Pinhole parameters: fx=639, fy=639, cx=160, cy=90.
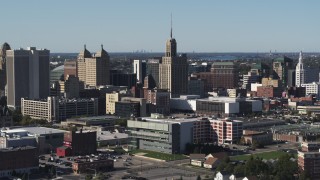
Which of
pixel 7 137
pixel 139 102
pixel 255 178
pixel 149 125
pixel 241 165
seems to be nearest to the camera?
pixel 255 178

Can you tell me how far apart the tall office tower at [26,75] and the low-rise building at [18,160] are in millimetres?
25090

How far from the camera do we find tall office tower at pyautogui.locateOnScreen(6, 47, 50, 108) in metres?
52.5

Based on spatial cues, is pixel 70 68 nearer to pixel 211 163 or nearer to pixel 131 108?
pixel 131 108

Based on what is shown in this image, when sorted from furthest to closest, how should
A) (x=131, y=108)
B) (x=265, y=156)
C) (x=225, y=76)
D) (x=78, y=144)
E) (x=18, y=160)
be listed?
(x=225, y=76) < (x=131, y=108) < (x=78, y=144) < (x=265, y=156) < (x=18, y=160)

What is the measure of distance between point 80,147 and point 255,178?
1160 cm

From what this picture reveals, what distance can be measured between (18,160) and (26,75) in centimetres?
2609

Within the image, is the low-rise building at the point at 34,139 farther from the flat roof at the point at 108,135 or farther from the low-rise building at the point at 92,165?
the low-rise building at the point at 92,165

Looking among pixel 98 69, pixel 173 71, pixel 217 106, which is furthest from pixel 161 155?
pixel 98 69

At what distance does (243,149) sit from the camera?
1344 inches

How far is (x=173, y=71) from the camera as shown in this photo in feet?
191

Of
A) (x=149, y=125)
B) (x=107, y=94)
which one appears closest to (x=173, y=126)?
(x=149, y=125)

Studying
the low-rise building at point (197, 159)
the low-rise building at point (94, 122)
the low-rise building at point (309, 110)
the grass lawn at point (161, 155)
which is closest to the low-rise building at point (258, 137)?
the grass lawn at point (161, 155)

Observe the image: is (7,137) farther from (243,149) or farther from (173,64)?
(173,64)

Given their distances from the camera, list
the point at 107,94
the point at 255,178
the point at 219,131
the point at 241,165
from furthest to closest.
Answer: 1. the point at 107,94
2. the point at 219,131
3. the point at 241,165
4. the point at 255,178
